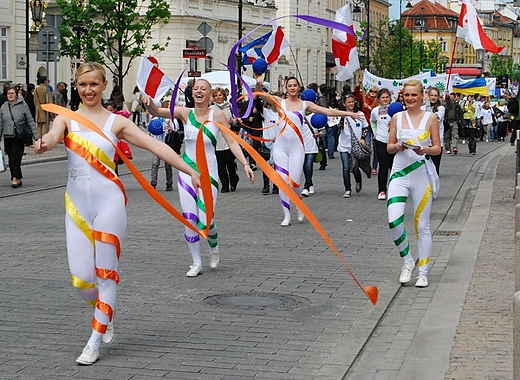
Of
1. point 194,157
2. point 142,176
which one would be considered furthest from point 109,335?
point 194,157

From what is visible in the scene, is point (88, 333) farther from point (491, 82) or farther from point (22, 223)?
point (491, 82)

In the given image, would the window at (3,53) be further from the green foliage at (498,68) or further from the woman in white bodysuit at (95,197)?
the green foliage at (498,68)

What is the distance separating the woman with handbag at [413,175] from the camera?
9930mm

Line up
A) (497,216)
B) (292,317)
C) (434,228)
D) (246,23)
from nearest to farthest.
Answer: (292,317), (434,228), (497,216), (246,23)

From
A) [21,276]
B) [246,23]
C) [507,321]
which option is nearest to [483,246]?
[507,321]

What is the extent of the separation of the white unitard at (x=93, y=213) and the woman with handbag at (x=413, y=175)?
3487mm

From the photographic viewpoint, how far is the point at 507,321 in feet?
26.8

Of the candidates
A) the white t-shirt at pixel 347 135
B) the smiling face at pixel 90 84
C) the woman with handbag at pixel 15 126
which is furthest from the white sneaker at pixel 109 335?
the woman with handbag at pixel 15 126

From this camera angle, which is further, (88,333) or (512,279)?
(512,279)

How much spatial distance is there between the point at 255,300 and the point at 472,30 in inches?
479

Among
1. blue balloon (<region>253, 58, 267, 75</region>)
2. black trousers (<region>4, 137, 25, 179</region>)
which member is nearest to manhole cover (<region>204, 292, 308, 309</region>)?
blue balloon (<region>253, 58, 267, 75</region>)

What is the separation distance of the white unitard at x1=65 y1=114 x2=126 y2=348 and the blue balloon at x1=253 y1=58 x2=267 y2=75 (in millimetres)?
7726

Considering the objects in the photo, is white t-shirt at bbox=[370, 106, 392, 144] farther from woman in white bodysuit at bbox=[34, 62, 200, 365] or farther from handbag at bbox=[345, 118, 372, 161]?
woman in white bodysuit at bbox=[34, 62, 200, 365]

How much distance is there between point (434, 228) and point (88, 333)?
7129 mm
